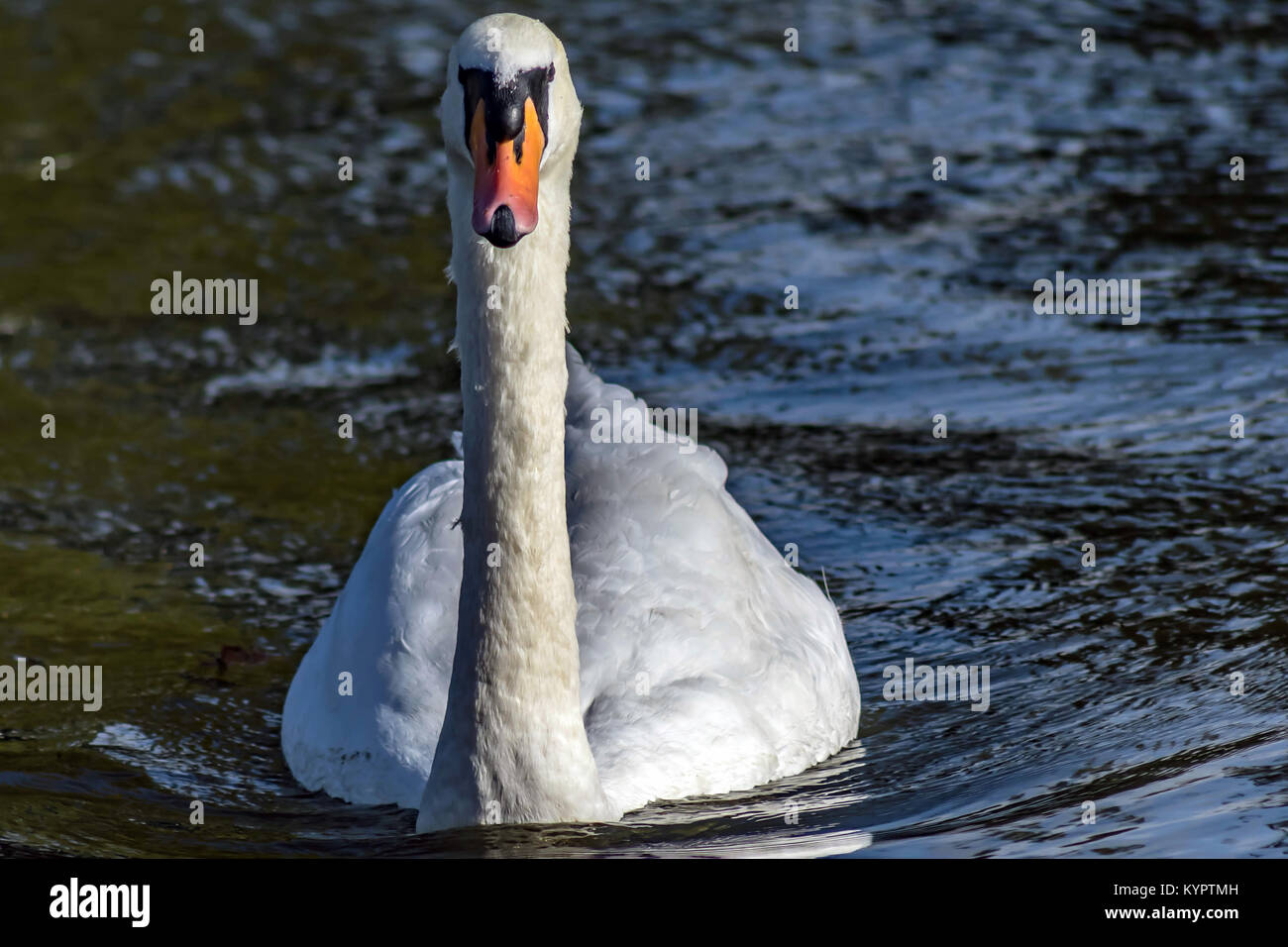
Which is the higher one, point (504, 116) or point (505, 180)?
point (504, 116)

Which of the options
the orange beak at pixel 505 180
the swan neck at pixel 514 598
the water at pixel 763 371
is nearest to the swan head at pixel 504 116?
the orange beak at pixel 505 180

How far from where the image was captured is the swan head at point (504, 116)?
5.86m

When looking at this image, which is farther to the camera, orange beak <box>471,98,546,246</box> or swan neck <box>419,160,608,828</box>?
swan neck <box>419,160,608,828</box>

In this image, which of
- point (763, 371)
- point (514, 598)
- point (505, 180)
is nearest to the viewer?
point (505, 180)

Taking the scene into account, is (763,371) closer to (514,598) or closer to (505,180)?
(514,598)

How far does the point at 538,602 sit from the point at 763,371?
5.83 metres

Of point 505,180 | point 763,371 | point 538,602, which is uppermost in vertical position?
point 763,371

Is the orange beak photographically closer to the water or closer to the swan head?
the swan head

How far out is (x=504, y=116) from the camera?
5980 millimetres

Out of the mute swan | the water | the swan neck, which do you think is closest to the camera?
the mute swan

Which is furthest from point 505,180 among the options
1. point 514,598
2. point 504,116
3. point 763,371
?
point 763,371

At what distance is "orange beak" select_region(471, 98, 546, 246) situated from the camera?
5.81 meters

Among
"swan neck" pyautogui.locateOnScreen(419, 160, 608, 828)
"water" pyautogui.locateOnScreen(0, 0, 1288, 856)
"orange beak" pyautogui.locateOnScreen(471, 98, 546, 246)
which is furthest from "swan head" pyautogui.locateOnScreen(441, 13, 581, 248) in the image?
"water" pyautogui.locateOnScreen(0, 0, 1288, 856)

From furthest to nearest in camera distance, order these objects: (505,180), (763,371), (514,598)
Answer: (763,371) → (514,598) → (505,180)
